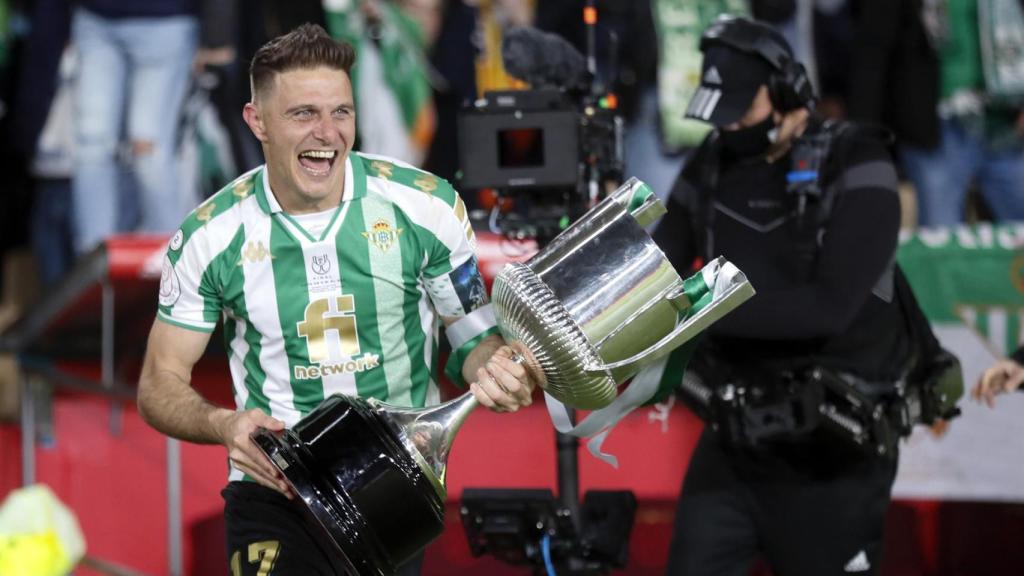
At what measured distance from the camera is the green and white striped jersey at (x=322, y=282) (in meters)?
3.54

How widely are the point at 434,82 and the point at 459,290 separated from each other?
329 cm

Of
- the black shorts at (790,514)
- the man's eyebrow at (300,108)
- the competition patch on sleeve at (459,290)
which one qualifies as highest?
the man's eyebrow at (300,108)

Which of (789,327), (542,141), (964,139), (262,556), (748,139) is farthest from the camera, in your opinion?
(964,139)

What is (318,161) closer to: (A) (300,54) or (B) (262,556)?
(A) (300,54)

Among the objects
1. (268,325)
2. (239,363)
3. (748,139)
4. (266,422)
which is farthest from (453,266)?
(748,139)

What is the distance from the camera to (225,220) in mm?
3557

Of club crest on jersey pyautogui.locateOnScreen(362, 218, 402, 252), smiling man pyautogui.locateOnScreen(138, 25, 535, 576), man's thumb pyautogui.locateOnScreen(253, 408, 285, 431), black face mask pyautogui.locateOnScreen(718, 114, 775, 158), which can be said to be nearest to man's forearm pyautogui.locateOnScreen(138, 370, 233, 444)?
smiling man pyautogui.locateOnScreen(138, 25, 535, 576)

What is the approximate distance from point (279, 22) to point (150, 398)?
3631 mm

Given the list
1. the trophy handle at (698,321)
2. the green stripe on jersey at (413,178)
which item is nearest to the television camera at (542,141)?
the green stripe on jersey at (413,178)

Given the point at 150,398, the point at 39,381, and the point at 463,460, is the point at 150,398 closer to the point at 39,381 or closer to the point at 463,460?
the point at 463,460

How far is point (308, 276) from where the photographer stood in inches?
140

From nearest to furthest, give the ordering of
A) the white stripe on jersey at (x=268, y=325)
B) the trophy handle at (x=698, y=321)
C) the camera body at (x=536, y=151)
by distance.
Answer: the trophy handle at (x=698, y=321) < the white stripe on jersey at (x=268, y=325) < the camera body at (x=536, y=151)

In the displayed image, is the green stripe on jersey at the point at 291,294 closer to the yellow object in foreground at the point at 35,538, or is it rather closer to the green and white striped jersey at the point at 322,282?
the green and white striped jersey at the point at 322,282

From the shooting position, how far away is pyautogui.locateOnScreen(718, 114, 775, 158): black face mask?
425 cm
